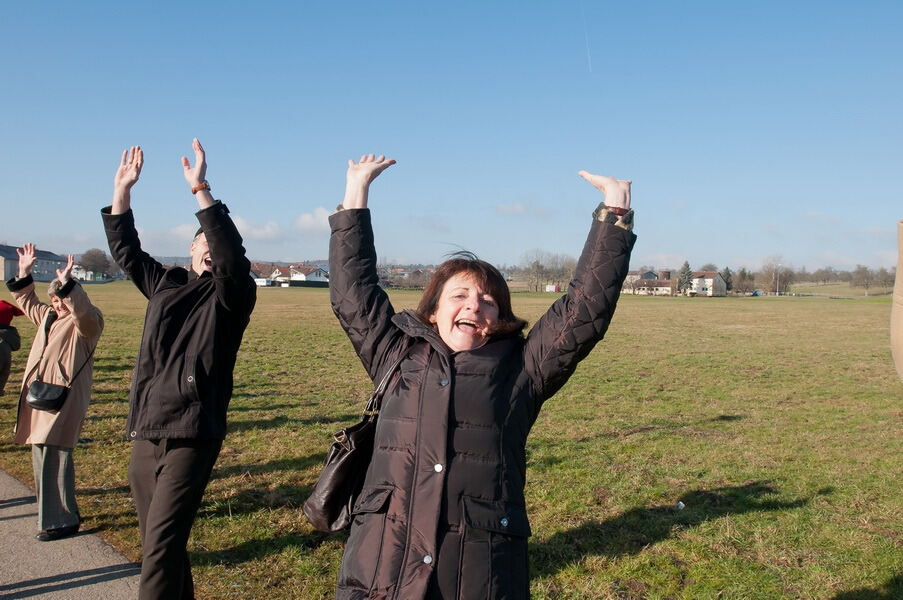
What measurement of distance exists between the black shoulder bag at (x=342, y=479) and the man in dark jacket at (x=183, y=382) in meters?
1.22

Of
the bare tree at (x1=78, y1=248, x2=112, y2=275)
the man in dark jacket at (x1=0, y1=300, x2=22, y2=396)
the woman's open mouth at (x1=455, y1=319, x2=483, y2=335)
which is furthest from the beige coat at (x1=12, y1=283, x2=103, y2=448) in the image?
the bare tree at (x1=78, y1=248, x2=112, y2=275)

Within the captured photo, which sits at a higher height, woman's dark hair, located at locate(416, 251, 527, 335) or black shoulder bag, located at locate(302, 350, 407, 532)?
woman's dark hair, located at locate(416, 251, 527, 335)

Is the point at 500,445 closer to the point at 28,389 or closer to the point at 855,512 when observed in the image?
the point at 28,389

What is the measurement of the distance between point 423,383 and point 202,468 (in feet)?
5.81

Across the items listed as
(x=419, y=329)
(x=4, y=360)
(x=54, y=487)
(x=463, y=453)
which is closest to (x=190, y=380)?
(x=419, y=329)

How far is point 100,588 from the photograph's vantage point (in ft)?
13.3

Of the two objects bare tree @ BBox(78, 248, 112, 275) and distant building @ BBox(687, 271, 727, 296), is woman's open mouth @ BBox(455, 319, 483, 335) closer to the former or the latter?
bare tree @ BBox(78, 248, 112, 275)

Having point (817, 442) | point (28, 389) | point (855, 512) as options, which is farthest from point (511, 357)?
point (817, 442)

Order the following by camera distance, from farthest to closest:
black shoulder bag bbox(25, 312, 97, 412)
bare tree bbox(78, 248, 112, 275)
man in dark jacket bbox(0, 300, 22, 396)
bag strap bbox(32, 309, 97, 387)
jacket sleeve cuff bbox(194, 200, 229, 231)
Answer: bare tree bbox(78, 248, 112, 275)
man in dark jacket bbox(0, 300, 22, 396)
bag strap bbox(32, 309, 97, 387)
black shoulder bag bbox(25, 312, 97, 412)
jacket sleeve cuff bbox(194, 200, 229, 231)

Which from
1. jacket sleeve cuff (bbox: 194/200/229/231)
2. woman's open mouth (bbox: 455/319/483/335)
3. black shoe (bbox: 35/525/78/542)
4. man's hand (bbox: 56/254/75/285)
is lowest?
black shoe (bbox: 35/525/78/542)

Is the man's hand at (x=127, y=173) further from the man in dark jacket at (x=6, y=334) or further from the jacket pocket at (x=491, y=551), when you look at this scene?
the man in dark jacket at (x=6, y=334)

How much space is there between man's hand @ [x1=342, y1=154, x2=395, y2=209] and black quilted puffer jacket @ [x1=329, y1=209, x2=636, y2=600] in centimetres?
48

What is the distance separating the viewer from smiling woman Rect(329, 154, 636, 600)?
2.12 meters

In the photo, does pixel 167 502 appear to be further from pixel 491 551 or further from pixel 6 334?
pixel 6 334
